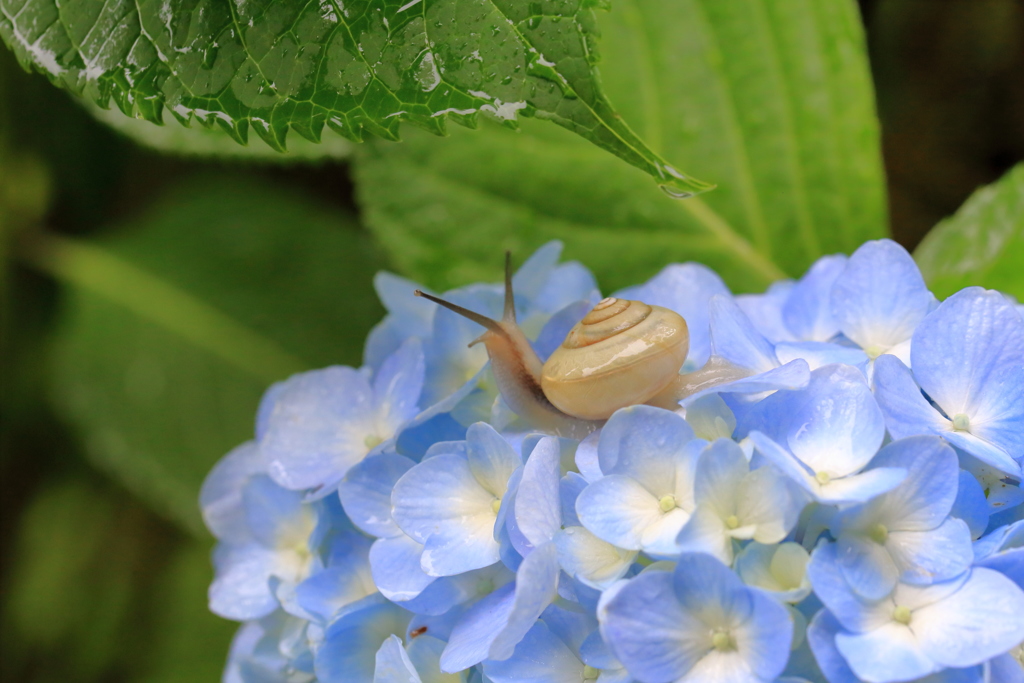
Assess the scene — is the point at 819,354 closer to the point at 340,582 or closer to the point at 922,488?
the point at 922,488

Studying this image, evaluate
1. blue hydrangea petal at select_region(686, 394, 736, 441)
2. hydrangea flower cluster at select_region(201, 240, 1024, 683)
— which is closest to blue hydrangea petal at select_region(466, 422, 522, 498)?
hydrangea flower cluster at select_region(201, 240, 1024, 683)

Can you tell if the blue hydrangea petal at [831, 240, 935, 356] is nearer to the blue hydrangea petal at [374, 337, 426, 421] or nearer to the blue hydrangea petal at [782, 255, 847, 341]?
the blue hydrangea petal at [782, 255, 847, 341]

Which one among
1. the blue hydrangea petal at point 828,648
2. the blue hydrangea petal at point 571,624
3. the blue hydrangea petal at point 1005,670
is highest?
the blue hydrangea petal at point 828,648

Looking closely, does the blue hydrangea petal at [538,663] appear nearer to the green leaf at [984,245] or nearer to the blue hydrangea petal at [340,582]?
the blue hydrangea petal at [340,582]

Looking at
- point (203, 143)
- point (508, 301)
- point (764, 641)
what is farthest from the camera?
point (203, 143)

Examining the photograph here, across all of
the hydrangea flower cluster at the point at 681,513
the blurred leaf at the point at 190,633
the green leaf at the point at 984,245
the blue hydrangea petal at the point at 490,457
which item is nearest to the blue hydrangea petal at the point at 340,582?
the hydrangea flower cluster at the point at 681,513

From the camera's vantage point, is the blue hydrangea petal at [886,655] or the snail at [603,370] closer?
the blue hydrangea petal at [886,655]

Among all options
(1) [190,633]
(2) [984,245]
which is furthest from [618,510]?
(1) [190,633]
